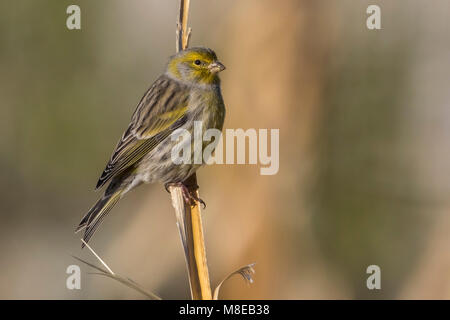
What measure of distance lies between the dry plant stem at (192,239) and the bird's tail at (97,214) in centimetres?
55

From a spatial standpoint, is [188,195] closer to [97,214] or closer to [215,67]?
[97,214]

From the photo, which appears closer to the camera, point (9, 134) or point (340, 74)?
point (340, 74)

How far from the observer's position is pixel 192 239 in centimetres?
251

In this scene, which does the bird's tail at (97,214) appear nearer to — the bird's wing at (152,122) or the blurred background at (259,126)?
the bird's wing at (152,122)

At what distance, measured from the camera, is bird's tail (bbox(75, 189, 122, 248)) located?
10.8 feet

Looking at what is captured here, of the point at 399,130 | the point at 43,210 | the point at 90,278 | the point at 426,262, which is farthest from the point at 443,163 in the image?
the point at 43,210

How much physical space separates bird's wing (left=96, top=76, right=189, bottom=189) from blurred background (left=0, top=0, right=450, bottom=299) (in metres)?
0.31

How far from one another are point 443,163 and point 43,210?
2.92 m

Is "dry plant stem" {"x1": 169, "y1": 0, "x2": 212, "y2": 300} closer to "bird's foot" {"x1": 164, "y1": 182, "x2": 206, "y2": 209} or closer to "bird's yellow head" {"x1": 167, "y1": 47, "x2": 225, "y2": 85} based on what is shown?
"bird's foot" {"x1": 164, "y1": 182, "x2": 206, "y2": 209}

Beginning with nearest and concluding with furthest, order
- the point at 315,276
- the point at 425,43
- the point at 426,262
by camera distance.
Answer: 1. the point at 426,262
2. the point at 315,276
3. the point at 425,43

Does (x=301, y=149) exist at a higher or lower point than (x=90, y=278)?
higher

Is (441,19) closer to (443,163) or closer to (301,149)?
(443,163)

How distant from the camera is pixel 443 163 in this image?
396 cm

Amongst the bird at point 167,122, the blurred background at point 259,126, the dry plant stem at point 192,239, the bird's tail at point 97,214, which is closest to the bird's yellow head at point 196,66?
the bird at point 167,122
